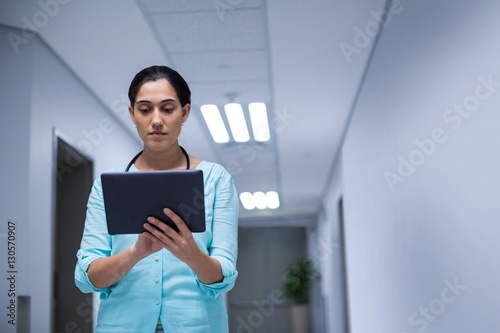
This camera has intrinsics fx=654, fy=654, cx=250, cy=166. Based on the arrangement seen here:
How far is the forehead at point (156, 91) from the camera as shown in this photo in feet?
4.34

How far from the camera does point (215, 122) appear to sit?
6.16 metres

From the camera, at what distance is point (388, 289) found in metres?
4.13

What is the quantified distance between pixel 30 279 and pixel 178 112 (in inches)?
107

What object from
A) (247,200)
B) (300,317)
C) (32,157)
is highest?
(247,200)

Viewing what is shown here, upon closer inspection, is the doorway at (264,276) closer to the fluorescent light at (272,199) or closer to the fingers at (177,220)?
the fluorescent light at (272,199)

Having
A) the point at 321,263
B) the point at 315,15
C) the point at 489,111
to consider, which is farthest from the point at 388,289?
the point at 321,263

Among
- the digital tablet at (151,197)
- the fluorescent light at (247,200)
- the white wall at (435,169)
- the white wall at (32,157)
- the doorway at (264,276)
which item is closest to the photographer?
the digital tablet at (151,197)

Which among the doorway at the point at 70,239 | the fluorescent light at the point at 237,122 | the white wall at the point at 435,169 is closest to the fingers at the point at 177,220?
the white wall at the point at 435,169

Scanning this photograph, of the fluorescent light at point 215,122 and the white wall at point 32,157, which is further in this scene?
the fluorescent light at point 215,122

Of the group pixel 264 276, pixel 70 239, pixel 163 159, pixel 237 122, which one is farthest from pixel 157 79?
pixel 264 276

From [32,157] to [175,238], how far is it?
113 inches

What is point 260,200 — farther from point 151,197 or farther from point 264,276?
point 151,197

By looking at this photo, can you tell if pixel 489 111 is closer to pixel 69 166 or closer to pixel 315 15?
pixel 315 15

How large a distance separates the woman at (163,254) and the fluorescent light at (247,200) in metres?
9.40
